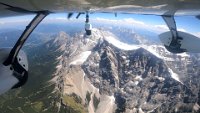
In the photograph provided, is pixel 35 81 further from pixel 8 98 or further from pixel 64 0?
pixel 64 0

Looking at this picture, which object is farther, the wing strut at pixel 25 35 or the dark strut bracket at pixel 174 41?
the dark strut bracket at pixel 174 41

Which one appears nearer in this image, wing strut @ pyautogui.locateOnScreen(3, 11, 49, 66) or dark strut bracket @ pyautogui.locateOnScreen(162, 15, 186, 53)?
wing strut @ pyautogui.locateOnScreen(3, 11, 49, 66)

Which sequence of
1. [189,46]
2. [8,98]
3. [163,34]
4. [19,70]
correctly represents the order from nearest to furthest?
[19,70] < [189,46] < [163,34] < [8,98]

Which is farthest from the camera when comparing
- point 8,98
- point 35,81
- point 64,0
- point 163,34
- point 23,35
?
point 35,81

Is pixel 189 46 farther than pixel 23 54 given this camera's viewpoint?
Yes

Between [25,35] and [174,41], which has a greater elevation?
[25,35]

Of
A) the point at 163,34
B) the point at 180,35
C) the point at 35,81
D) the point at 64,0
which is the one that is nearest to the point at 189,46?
the point at 180,35

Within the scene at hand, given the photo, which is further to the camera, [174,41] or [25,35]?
[174,41]

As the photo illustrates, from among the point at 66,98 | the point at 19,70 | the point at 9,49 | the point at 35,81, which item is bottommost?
the point at 66,98
